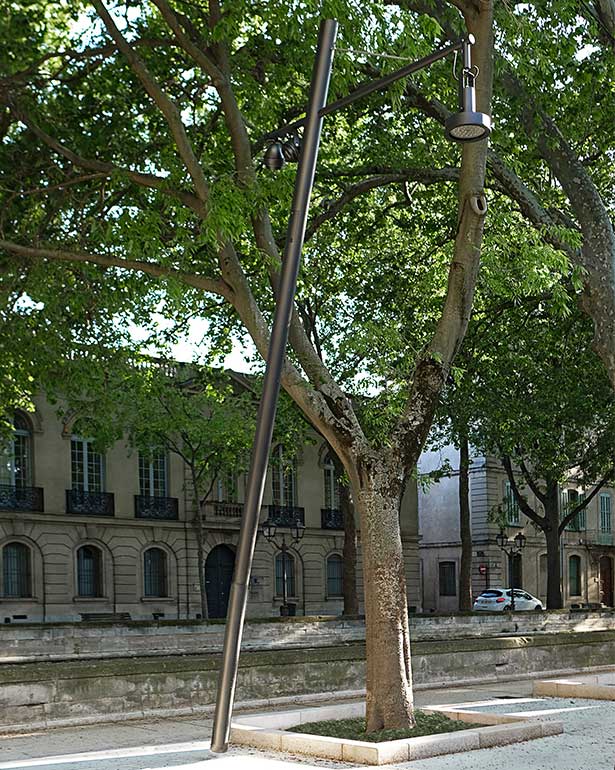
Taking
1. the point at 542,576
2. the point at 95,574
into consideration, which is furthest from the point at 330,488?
the point at 542,576

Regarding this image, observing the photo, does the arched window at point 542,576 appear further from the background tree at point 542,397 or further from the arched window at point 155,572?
the background tree at point 542,397

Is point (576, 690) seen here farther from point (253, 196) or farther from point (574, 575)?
point (574, 575)

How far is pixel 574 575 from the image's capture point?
6144 centimetres

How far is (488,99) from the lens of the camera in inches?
536

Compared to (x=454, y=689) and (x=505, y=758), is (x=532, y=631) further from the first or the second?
(x=505, y=758)

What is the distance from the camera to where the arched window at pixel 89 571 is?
41938 millimetres

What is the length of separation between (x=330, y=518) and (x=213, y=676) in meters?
34.2

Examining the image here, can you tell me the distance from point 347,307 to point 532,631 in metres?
9.85

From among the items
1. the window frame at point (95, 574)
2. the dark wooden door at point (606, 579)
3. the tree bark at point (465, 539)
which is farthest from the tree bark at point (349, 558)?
the dark wooden door at point (606, 579)

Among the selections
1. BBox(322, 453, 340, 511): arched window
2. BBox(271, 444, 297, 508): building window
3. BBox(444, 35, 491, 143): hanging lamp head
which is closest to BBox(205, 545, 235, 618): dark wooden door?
BBox(271, 444, 297, 508): building window

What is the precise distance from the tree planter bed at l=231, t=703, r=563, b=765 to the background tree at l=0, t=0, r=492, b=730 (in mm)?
876

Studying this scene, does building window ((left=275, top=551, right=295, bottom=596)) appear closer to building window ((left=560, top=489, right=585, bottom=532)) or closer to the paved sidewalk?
building window ((left=560, top=489, right=585, bottom=532))

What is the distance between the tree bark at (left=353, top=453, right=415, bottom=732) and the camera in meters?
12.8

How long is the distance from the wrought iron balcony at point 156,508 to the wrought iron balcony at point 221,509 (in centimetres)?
177
